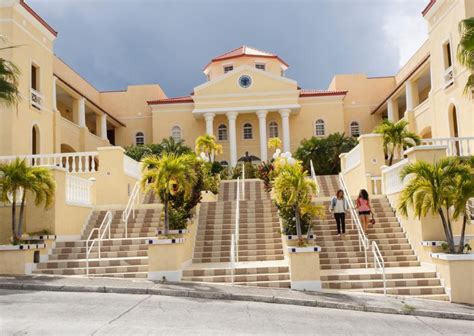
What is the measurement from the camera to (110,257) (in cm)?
1360

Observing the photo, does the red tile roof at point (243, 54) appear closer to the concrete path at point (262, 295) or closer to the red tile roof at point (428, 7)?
the red tile roof at point (428, 7)

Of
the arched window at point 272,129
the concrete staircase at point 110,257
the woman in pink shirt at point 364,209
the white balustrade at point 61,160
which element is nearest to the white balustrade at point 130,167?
the white balustrade at point 61,160

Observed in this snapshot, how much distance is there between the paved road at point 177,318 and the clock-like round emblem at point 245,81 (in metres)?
30.9

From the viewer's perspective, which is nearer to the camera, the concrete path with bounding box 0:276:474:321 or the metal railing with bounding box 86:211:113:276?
the concrete path with bounding box 0:276:474:321

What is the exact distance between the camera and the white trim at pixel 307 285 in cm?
1141

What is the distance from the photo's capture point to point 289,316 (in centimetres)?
903

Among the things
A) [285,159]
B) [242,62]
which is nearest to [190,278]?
[285,159]

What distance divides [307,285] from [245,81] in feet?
98.7

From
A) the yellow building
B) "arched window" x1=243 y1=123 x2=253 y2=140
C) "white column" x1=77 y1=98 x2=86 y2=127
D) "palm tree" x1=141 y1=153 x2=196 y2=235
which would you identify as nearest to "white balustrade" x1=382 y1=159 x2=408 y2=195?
"palm tree" x1=141 y1=153 x2=196 y2=235

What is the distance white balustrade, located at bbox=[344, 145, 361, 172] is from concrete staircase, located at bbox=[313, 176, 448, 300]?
4.79 m

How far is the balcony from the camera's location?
24.8 m

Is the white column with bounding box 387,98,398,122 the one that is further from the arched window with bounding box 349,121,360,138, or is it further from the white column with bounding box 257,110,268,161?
the white column with bounding box 257,110,268,161

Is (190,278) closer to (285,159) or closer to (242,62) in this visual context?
(285,159)

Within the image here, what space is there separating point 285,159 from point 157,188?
29.3ft
